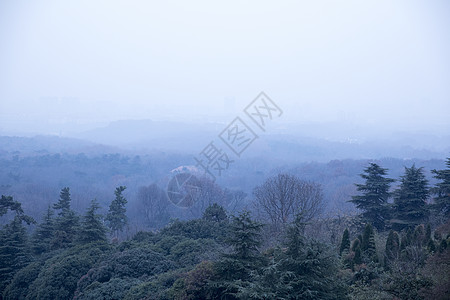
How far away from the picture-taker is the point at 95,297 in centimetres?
846

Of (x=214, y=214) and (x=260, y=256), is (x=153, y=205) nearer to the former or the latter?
(x=214, y=214)

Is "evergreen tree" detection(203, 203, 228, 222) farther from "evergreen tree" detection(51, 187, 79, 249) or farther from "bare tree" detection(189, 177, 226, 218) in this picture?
"bare tree" detection(189, 177, 226, 218)

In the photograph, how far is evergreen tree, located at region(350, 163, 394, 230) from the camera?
15.6 m

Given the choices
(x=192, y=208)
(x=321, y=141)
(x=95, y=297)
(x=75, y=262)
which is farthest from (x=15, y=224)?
(x=321, y=141)

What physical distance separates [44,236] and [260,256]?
1447cm

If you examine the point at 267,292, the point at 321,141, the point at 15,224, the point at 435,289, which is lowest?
the point at 15,224

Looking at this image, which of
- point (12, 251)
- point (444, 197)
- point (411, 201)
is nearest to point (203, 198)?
point (12, 251)

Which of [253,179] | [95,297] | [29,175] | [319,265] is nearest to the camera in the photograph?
[319,265]

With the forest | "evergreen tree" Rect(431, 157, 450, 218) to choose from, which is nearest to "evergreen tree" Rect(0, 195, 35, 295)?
the forest

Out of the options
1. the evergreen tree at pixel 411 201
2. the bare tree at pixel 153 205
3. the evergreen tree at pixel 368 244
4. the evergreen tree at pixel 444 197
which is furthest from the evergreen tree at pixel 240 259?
the bare tree at pixel 153 205

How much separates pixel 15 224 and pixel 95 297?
28.7ft

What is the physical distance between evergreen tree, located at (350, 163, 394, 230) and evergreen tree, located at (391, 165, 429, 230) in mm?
667

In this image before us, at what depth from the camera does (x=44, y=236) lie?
1714cm

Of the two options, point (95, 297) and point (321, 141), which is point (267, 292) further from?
point (321, 141)
